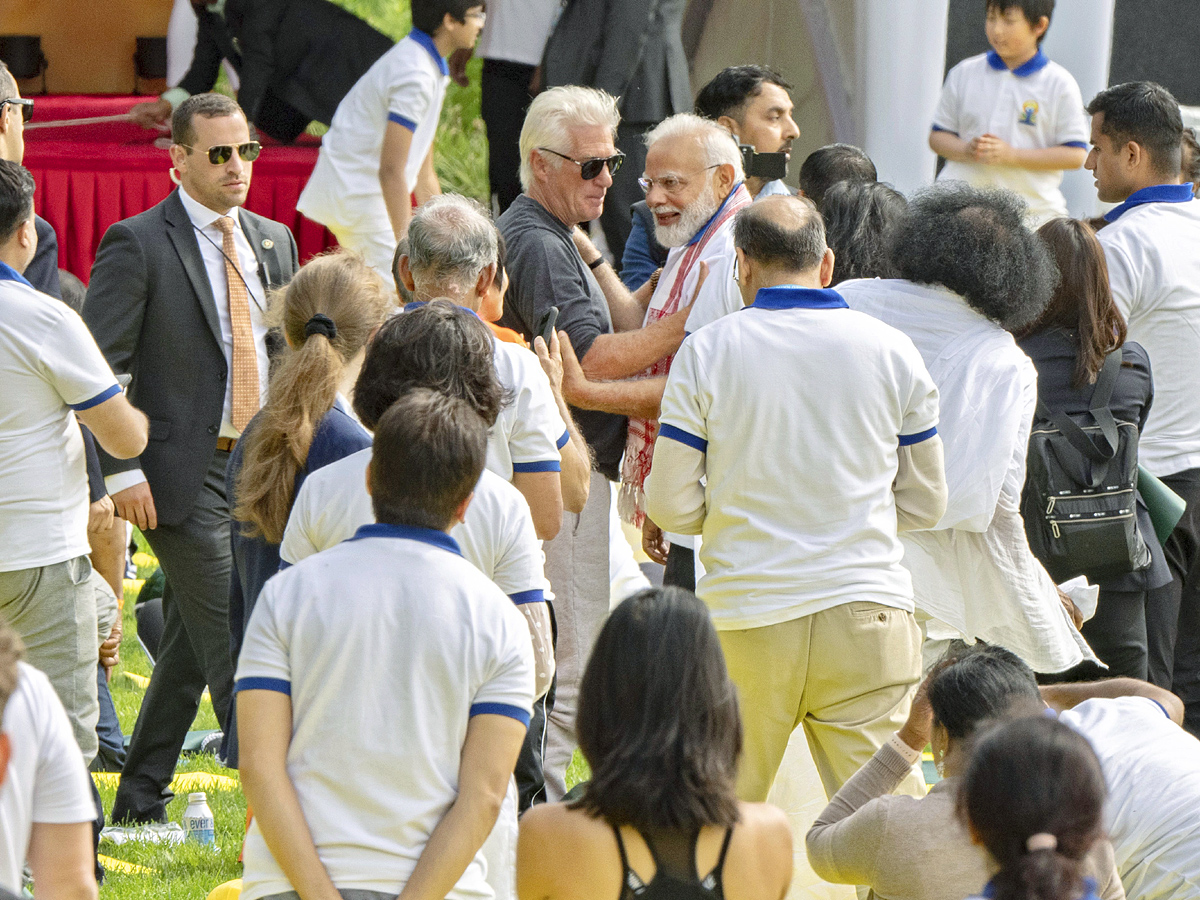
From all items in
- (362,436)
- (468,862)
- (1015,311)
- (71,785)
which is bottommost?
(468,862)

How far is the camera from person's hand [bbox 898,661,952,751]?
8.64ft

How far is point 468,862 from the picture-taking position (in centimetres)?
207

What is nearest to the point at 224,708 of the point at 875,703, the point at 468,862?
the point at 875,703

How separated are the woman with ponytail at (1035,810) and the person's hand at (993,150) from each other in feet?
19.3

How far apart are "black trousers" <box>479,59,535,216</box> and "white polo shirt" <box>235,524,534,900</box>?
5831 mm

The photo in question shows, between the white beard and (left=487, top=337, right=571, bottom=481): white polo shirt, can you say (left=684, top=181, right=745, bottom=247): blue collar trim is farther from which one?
(left=487, top=337, right=571, bottom=481): white polo shirt

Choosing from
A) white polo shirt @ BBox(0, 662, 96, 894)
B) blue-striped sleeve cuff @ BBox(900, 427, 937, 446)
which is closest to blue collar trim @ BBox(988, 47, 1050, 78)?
blue-striped sleeve cuff @ BBox(900, 427, 937, 446)

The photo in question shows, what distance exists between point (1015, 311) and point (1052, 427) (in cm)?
48

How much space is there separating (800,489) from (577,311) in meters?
1.18

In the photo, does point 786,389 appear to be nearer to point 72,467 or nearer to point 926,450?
point 926,450

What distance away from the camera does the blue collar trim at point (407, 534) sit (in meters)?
2.10

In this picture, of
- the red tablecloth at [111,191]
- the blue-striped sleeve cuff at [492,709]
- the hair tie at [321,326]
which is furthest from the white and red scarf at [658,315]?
the red tablecloth at [111,191]

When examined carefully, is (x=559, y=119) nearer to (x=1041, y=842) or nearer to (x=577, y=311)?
(x=577, y=311)

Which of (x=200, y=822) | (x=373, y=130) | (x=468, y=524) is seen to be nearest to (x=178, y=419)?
(x=200, y=822)
